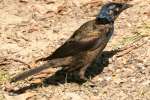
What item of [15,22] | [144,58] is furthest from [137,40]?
[15,22]

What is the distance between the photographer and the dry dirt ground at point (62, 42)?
8.33 m

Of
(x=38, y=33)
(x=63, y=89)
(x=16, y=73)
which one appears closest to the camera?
(x=63, y=89)

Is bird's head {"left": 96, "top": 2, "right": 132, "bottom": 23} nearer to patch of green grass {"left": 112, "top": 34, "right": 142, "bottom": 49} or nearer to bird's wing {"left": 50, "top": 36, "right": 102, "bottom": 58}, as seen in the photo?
bird's wing {"left": 50, "top": 36, "right": 102, "bottom": 58}

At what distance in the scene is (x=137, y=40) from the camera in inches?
367

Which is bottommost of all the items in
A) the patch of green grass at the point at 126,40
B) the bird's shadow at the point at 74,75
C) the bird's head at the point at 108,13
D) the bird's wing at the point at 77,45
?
the bird's shadow at the point at 74,75

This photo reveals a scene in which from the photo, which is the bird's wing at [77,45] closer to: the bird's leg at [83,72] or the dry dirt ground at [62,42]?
the bird's leg at [83,72]

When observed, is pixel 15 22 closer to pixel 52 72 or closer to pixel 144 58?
pixel 52 72

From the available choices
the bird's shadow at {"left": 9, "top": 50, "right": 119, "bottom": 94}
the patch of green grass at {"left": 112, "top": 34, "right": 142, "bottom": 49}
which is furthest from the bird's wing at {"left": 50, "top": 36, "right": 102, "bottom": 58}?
the patch of green grass at {"left": 112, "top": 34, "right": 142, "bottom": 49}

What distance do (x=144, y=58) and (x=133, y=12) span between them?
1597mm

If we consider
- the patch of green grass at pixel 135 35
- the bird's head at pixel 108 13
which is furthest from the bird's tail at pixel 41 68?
the patch of green grass at pixel 135 35

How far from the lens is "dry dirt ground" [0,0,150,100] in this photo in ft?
27.3

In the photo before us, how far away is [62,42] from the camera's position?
973 cm

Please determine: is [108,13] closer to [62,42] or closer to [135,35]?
[135,35]

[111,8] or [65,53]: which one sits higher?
[111,8]
